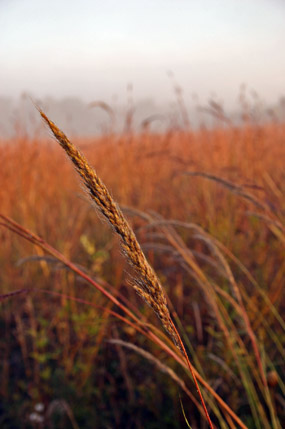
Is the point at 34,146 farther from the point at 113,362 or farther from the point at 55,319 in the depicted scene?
the point at 113,362

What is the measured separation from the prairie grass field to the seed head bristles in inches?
6.6

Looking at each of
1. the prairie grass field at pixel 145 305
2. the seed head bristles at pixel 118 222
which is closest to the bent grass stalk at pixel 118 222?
the seed head bristles at pixel 118 222

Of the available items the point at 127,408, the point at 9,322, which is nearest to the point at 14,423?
the point at 127,408

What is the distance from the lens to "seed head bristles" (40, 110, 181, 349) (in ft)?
1.36

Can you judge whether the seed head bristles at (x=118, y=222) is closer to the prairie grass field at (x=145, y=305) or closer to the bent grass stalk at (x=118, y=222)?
the bent grass stalk at (x=118, y=222)

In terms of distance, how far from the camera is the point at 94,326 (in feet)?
5.73

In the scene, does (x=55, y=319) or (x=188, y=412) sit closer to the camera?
(x=188, y=412)

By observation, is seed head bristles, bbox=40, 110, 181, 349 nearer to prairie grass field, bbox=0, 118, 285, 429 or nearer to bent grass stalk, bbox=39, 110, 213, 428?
bent grass stalk, bbox=39, 110, 213, 428

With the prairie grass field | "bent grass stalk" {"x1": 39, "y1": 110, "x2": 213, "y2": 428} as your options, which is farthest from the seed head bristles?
the prairie grass field

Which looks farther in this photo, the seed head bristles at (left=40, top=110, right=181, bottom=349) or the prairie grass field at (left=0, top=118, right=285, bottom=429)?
the prairie grass field at (left=0, top=118, right=285, bottom=429)

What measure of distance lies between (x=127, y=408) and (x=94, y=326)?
38 cm

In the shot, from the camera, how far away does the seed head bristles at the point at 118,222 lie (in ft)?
1.36

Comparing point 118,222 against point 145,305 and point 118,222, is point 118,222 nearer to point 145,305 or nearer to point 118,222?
point 118,222

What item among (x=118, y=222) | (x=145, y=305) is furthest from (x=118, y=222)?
(x=145, y=305)
